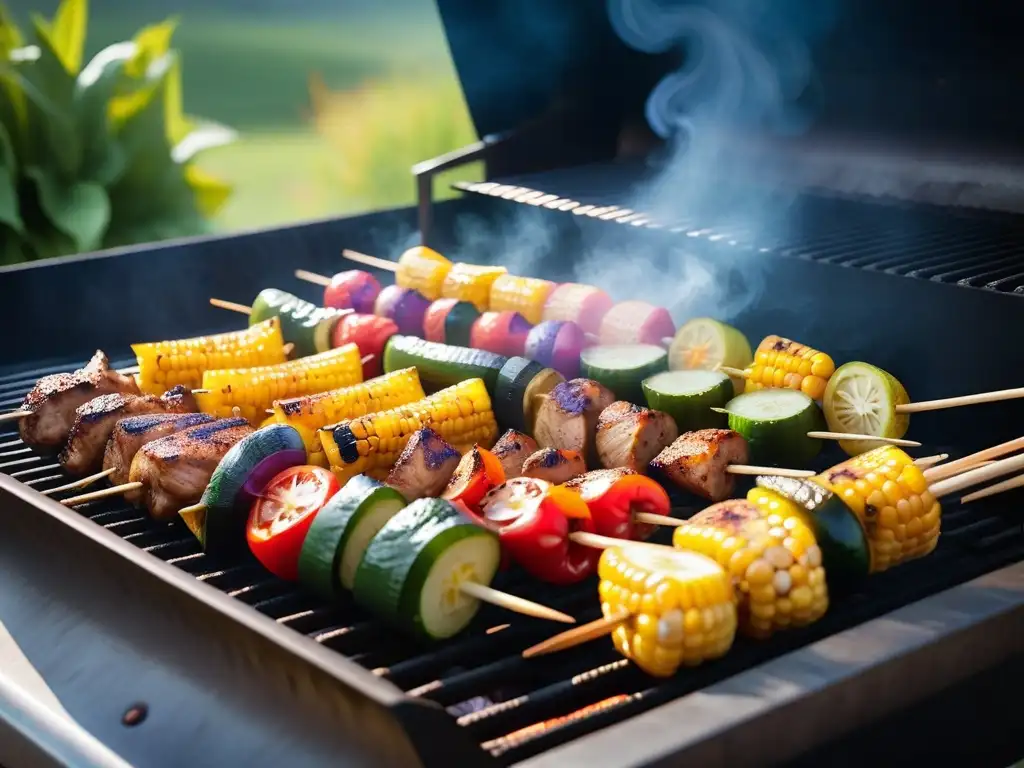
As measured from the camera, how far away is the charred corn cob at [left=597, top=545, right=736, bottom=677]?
7.77 ft

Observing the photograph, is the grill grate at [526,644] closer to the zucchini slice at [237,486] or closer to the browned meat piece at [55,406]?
the zucchini slice at [237,486]

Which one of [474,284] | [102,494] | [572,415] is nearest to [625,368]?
[572,415]

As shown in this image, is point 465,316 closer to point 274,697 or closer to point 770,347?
point 770,347

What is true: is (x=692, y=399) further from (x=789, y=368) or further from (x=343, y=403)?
(x=343, y=403)

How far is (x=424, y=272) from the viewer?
499 centimetres

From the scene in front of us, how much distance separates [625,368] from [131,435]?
5.17 feet

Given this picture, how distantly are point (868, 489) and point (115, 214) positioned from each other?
8286 millimetres

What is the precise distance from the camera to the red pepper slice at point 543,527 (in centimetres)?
280

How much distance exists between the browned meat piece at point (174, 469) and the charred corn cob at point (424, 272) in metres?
1.70

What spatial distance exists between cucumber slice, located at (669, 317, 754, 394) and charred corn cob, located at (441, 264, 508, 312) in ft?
3.36

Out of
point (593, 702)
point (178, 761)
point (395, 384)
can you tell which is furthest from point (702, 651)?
point (395, 384)

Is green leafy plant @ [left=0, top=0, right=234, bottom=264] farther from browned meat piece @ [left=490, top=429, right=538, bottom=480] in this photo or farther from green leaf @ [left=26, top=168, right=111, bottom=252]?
browned meat piece @ [left=490, top=429, right=538, bottom=480]

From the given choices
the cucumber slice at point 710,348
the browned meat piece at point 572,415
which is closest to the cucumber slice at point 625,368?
the cucumber slice at point 710,348

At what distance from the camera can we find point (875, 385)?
3475mm
